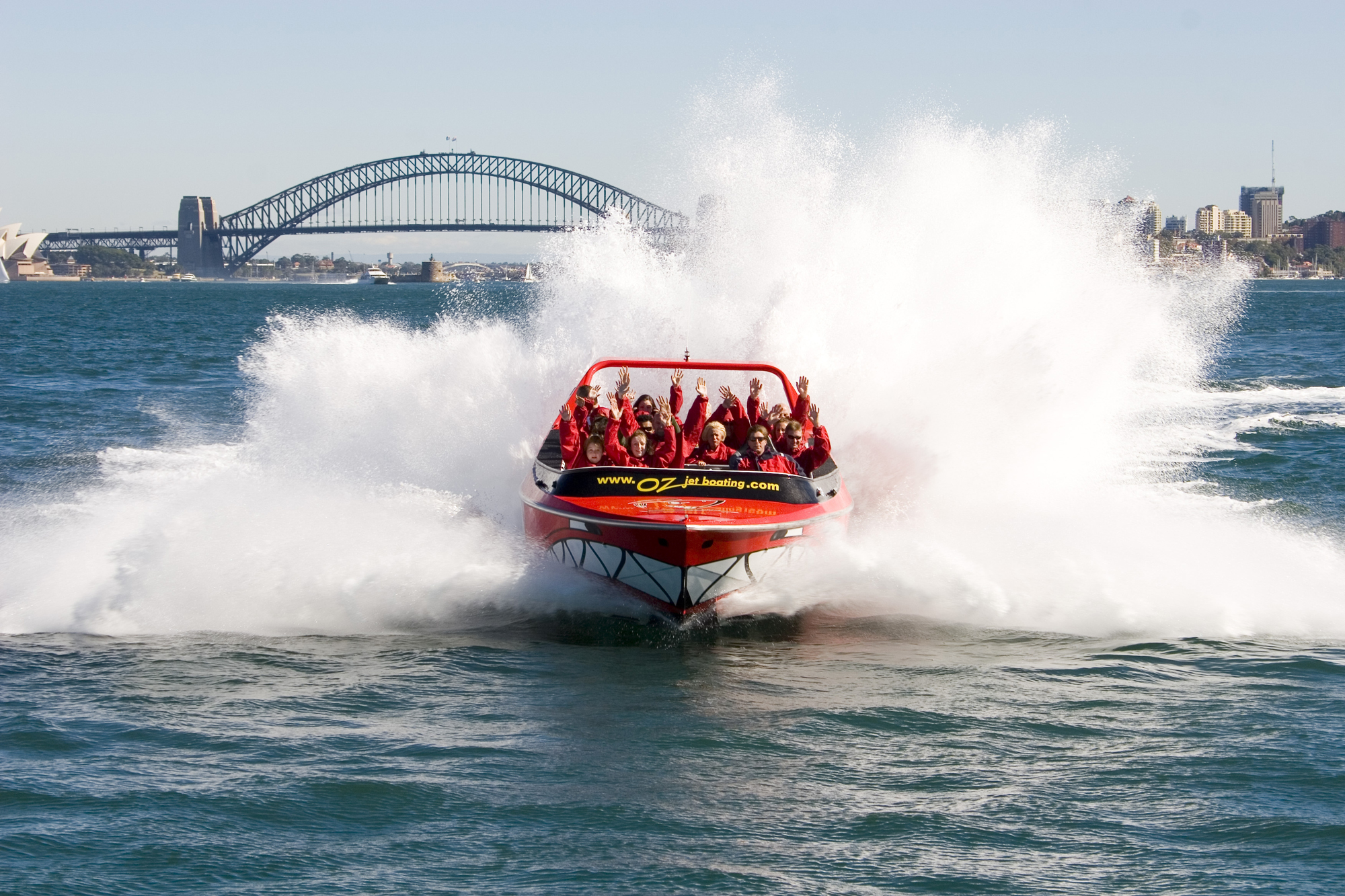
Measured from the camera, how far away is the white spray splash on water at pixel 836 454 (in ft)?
36.7

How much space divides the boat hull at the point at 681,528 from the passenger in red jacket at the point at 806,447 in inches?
42.0

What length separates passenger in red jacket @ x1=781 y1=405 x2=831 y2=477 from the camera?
12.2m

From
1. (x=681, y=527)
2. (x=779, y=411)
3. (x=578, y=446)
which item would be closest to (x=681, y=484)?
(x=681, y=527)

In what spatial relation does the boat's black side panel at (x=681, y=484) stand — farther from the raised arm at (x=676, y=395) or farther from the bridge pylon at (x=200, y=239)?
the bridge pylon at (x=200, y=239)

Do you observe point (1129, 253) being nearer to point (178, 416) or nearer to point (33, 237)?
point (178, 416)

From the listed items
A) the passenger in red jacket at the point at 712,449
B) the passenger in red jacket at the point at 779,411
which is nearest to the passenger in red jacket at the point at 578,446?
the passenger in red jacket at the point at 712,449

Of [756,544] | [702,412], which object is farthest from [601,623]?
[702,412]

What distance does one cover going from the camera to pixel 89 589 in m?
11.1

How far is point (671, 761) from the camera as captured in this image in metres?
7.85

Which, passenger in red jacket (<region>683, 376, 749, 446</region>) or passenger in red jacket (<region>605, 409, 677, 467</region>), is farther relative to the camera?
passenger in red jacket (<region>683, 376, 749, 446</region>)

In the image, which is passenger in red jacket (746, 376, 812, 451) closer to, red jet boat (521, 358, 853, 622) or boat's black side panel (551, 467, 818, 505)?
red jet boat (521, 358, 853, 622)

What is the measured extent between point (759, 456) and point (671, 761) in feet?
13.9

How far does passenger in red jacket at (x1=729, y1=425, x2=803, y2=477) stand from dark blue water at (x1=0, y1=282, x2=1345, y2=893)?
1.31 metres

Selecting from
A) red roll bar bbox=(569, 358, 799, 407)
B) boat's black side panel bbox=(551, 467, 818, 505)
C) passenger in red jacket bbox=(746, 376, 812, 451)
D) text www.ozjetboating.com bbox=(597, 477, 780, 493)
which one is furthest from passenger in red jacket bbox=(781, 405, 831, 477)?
text www.ozjetboating.com bbox=(597, 477, 780, 493)
